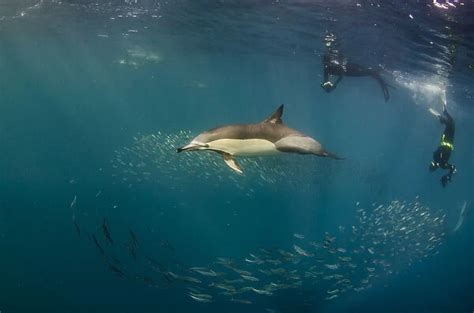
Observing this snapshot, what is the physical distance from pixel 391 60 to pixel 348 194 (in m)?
27.6

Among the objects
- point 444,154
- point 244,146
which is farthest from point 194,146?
point 444,154

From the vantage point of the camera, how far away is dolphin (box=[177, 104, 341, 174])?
11.5 ft

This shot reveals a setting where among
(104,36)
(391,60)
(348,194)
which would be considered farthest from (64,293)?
(348,194)

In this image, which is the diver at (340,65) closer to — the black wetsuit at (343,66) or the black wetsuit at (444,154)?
the black wetsuit at (343,66)

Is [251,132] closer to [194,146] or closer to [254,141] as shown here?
[254,141]

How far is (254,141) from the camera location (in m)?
3.62

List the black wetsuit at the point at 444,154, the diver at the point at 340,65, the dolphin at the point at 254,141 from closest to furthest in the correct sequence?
1. the dolphin at the point at 254,141
2. the black wetsuit at the point at 444,154
3. the diver at the point at 340,65

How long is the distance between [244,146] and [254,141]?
10 centimetres

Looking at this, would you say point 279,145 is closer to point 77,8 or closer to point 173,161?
point 173,161

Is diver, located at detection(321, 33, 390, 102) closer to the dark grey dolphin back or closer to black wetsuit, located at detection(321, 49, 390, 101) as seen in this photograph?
black wetsuit, located at detection(321, 49, 390, 101)

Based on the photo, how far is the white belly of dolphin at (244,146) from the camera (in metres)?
3.53

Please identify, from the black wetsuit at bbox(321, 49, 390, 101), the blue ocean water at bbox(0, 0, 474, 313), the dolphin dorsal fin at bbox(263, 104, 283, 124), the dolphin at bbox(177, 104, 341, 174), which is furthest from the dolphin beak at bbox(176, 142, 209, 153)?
the black wetsuit at bbox(321, 49, 390, 101)

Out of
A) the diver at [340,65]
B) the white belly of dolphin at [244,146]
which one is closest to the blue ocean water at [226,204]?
the diver at [340,65]

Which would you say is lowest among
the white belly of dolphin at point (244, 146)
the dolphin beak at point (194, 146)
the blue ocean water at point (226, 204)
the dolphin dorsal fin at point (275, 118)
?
the blue ocean water at point (226, 204)
